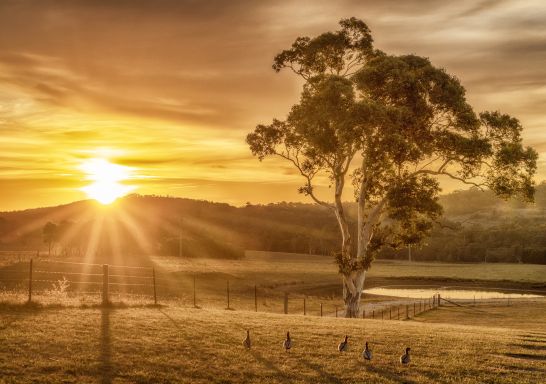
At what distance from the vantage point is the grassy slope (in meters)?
15.3

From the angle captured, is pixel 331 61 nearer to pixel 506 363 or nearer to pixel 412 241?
pixel 412 241

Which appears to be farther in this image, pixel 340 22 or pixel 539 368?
pixel 340 22

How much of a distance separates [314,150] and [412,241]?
383 inches

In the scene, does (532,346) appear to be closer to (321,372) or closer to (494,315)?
(321,372)

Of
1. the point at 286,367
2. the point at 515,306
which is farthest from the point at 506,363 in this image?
the point at 515,306

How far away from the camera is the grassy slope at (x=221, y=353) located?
15.3 meters

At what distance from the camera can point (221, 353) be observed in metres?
17.7

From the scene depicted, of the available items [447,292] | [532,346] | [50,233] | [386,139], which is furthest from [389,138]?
[50,233]

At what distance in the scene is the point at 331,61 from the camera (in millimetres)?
44281

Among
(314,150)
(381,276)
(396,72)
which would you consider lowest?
(381,276)

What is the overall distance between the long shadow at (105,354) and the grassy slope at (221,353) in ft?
0.09

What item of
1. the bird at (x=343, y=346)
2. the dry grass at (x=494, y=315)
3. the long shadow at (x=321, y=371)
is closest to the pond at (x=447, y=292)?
the dry grass at (x=494, y=315)

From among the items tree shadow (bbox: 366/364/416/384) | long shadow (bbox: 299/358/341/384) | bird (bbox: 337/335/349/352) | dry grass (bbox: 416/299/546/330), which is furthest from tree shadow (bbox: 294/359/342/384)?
dry grass (bbox: 416/299/546/330)

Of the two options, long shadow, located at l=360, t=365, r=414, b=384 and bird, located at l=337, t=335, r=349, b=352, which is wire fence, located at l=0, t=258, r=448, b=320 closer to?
bird, located at l=337, t=335, r=349, b=352
